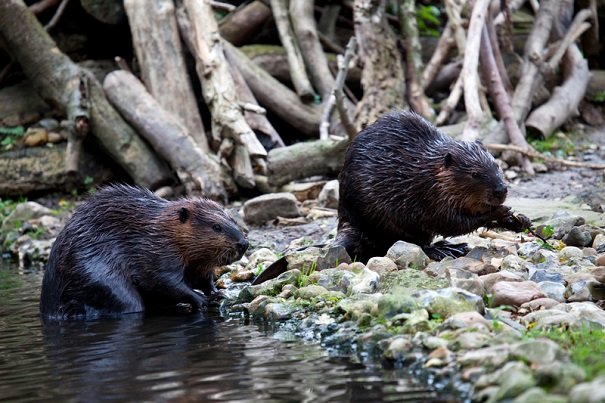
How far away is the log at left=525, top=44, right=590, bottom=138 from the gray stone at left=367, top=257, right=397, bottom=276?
668 cm

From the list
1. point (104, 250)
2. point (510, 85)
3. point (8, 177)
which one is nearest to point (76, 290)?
point (104, 250)

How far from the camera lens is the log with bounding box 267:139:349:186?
11578 millimetres

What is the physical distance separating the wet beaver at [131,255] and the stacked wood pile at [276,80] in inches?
146

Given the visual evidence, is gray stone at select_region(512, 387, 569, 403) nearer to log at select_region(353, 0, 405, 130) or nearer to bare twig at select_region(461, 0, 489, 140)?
bare twig at select_region(461, 0, 489, 140)

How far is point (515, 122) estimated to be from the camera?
1196 centimetres

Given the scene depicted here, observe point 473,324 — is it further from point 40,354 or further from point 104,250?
point 104,250

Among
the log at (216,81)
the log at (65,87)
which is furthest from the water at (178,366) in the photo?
the log at (65,87)

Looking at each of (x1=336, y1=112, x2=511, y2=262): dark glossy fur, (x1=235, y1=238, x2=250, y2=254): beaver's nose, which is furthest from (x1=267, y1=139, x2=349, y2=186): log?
(x1=235, y1=238, x2=250, y2=254): beaver's nose

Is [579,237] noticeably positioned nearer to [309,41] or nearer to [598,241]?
[598,241]

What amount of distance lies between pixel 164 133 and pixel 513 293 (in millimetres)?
6967

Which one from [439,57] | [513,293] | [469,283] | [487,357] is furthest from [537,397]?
[439,57]

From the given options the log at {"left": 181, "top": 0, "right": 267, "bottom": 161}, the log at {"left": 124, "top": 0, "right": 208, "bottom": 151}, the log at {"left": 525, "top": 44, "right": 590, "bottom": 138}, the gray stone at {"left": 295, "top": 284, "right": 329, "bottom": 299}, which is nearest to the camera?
the gray stone at {"left": 295, "top": 284, "right": 329, "bottom": 299}

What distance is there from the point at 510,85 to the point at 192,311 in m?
7.50

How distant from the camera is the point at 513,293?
577cm
